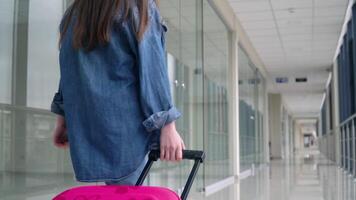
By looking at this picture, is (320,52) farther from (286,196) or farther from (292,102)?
(292,102)

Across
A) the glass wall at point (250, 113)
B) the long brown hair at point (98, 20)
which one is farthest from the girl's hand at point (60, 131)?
the glass wall at point (250, 113)

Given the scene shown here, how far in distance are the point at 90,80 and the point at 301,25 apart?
9317 millimetres

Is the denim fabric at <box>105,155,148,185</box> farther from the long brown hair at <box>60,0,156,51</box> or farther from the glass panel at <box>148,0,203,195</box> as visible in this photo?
the glass panel at <box>148,0,203,195</box>

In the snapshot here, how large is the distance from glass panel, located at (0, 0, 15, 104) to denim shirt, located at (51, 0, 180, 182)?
1.36 m

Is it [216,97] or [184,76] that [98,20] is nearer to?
[184,76]

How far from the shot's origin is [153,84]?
126 centimetres

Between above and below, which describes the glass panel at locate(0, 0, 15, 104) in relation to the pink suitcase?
above

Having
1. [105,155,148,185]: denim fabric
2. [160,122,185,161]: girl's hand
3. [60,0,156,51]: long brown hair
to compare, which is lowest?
[105,155,148,185]: denim fabric

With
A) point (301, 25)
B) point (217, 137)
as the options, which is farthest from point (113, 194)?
point (301, 25)

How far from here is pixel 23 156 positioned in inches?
107

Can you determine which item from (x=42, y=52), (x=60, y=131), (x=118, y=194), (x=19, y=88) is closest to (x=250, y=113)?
(x=42, y=52)

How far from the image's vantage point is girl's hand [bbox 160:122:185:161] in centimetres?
122

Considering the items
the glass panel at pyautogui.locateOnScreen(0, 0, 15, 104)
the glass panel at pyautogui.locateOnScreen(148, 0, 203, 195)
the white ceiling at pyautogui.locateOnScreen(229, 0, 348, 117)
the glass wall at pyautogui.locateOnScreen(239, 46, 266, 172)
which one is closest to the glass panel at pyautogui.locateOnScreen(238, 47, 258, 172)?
the glass wall at pyautogui.locateOnScreen(239, 46, 266, 172)

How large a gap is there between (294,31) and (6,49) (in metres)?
8.75
